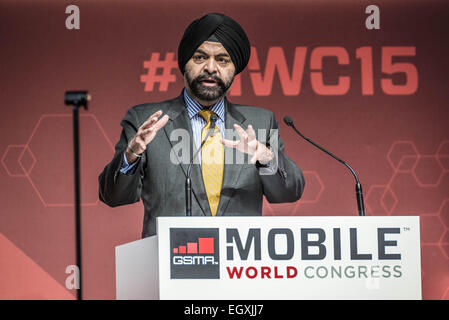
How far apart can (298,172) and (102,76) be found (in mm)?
1862

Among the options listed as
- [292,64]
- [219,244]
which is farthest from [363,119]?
[219,244]

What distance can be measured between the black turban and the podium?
1048mm

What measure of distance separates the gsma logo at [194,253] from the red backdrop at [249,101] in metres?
2.05

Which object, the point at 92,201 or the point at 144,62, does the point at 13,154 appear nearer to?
the point at 92,201

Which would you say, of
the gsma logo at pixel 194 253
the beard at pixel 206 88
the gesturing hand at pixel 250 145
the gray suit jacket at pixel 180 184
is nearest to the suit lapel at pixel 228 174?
the gray suit jacket at pixel 180 184

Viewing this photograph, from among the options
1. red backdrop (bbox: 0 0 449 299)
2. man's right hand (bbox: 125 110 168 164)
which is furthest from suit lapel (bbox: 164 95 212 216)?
red backdrop (bbox: 0 0 449 299)

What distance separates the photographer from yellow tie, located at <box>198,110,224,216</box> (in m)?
2.06

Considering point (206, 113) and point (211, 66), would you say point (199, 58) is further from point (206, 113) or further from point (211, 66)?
point (206, 113)

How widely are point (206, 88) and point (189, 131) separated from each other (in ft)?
0.69

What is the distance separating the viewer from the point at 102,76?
11.3 ft

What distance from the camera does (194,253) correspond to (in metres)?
1.41

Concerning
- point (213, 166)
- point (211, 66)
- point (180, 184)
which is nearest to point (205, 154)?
point (213, 166)

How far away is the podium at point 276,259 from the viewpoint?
1400mm

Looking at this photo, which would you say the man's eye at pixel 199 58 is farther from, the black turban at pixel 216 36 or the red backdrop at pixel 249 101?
the red backdrop at pixel 249 101
